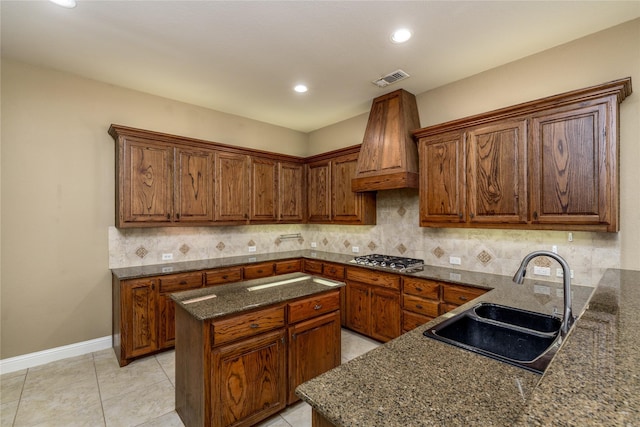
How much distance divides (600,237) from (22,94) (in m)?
5.65

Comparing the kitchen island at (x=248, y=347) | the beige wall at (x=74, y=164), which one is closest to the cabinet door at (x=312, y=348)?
the kitchen island at (x=248, y=347)

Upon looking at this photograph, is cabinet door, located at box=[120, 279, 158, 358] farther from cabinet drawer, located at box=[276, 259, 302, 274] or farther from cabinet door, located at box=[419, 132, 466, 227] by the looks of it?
cabinet door, located at box=[419, 132, 466, 227]

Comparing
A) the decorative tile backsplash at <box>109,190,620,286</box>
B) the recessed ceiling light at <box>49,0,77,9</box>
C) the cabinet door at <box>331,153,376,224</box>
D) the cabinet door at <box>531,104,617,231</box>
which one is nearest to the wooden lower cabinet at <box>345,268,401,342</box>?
the decorative tile backsplash at <box>109,190,620,286</box>

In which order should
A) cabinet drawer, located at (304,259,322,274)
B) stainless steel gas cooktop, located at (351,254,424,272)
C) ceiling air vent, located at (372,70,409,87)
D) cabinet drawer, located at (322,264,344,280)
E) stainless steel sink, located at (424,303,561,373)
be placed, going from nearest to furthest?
stainless steel sink, located at (424,303,561,373) → ceiling air vent, located at (372,70,409,87) → stainless steel gas cooktop, located at (351,254,424,272) → cabinet drawer, located at (322,264,344,280) → cabinet drawer, located at (304,259,322,274)

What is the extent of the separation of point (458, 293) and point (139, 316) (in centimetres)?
326

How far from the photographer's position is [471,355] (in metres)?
1.16

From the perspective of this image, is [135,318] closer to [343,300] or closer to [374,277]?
[343,300]

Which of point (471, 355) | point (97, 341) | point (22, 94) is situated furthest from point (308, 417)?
point (22, 94)

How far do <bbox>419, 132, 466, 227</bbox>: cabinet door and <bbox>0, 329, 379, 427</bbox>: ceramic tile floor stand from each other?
5.97 feet

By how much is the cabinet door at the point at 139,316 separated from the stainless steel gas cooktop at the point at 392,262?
7.95 ft

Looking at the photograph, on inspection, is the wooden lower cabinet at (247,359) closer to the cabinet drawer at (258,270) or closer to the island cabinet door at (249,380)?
the island cabinet door at (249,380)

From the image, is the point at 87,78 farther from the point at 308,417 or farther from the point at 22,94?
the point at 308,417

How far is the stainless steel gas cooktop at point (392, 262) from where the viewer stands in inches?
128

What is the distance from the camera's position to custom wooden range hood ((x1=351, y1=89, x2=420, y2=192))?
10.9ft
